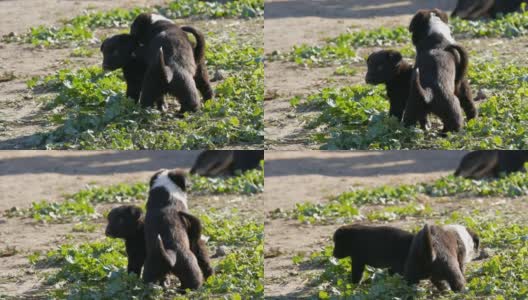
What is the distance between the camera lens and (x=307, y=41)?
16.9 m

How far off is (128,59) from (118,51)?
0.42 ft

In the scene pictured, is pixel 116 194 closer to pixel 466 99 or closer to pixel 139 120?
pixel 139 120

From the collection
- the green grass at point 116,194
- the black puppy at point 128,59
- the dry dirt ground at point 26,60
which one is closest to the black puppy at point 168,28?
the black puppy at point 128,59

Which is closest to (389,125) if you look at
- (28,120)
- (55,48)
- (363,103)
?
(363,103)

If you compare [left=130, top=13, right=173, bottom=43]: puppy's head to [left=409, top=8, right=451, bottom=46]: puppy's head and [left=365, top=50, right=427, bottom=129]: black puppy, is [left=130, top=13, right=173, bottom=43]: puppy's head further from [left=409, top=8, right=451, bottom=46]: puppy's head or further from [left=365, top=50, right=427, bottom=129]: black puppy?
[left=409, top=8, right=451, bottom=46]: puppy's head

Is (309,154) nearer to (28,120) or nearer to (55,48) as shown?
(55,48)

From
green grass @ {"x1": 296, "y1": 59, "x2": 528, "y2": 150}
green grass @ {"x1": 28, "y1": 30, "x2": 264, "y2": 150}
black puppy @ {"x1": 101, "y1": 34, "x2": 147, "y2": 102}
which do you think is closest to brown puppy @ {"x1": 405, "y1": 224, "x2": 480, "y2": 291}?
green grass @ {"x1": 296, "y1": 59, "x2": 528, "y2": 150}

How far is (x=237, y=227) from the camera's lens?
12.8 meters

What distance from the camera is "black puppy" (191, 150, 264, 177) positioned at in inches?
601

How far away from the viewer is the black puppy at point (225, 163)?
15.3m

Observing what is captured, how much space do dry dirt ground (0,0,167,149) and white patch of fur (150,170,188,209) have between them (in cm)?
205

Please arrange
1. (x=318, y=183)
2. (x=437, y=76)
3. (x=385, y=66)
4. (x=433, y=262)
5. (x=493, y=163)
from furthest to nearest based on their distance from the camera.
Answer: (x=493, y=163), (x=318, y=183), (x=385, y=66), (x=437, y=76), (x=433, y=262)

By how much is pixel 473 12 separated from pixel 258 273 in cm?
800

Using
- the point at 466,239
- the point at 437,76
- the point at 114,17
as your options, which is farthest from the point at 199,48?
the point at 114,17
